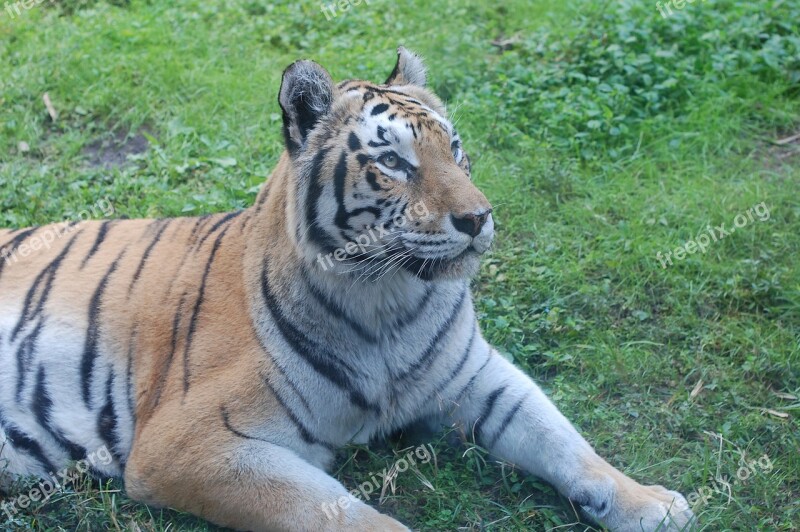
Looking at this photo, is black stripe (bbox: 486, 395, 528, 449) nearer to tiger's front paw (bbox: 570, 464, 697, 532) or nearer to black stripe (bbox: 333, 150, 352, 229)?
tiger's front paw (bbox: 570, 464, 697, 532)

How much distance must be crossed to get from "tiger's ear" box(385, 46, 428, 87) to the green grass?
1.08 metres

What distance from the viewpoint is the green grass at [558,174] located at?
126 inches

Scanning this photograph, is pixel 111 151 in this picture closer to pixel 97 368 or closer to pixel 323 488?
pixel 97 368

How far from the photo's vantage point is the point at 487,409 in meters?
3.24

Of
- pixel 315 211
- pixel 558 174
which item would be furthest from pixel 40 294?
pixel 558 174

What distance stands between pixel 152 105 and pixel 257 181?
1.08 meters

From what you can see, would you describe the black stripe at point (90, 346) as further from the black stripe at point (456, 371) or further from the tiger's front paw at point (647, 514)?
the tiger's front paw at point (647, 514)

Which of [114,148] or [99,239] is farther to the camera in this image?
[114,148]

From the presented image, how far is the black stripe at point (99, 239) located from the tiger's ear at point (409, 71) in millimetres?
1257

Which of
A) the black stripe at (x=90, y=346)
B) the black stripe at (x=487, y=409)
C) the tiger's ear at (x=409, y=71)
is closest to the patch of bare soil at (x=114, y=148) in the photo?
the black stripe at (x=90, y=346)

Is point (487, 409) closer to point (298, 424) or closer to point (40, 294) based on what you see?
point (298, 424)

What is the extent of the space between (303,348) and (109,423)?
787 millimetres

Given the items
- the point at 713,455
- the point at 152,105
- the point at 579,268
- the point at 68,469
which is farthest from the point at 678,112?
the point at 68,469

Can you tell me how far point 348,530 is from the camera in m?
2.76
